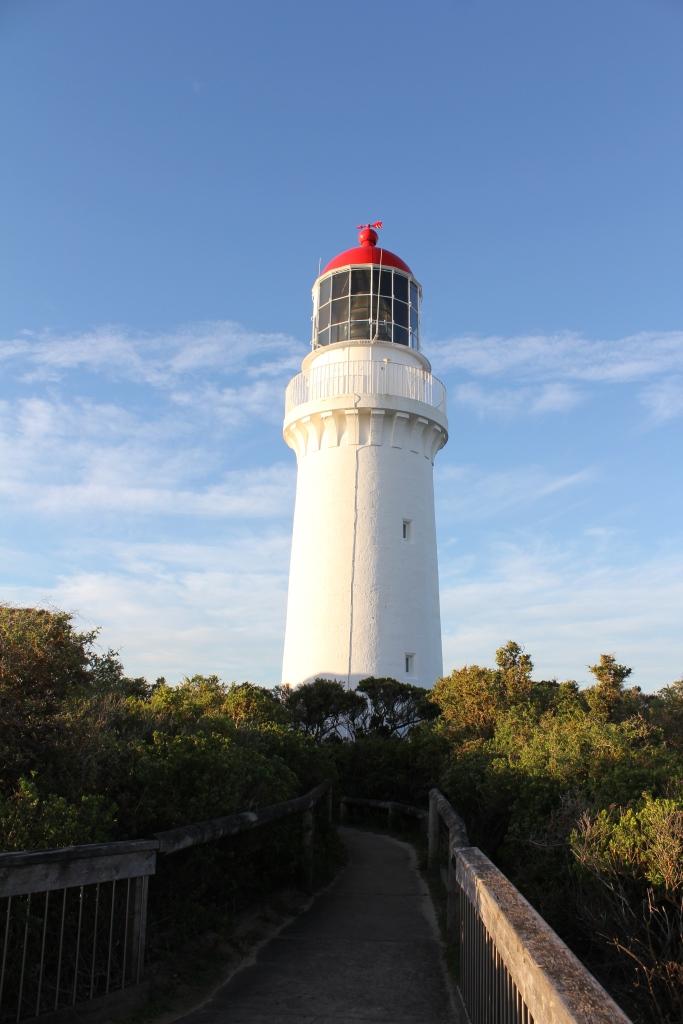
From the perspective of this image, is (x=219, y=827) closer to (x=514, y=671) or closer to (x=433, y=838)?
(x=433, y=838)

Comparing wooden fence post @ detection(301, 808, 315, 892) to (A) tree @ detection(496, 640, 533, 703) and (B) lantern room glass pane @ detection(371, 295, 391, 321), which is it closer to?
(A) tree @ detection(496, 640, 533, 703)

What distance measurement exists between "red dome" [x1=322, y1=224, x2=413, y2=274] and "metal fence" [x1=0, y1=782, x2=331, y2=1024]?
2153cm

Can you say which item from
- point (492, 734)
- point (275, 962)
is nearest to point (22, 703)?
point (275, 962)

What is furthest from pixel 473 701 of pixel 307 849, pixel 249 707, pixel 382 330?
pixel 382 330

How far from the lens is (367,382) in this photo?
78.5 ft

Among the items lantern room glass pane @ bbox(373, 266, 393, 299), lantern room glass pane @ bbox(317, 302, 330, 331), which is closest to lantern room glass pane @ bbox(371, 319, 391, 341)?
lantern room glass pane @ bbox(373, 266, 393, 299)

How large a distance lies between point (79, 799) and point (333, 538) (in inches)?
685

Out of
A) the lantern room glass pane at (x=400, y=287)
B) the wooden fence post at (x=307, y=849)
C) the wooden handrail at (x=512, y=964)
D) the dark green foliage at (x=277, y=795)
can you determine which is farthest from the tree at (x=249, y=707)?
the lantern room glass pane at (x=400, y=287)

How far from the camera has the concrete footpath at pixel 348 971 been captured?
17.7 feet

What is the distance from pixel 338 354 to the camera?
2488 centimetres

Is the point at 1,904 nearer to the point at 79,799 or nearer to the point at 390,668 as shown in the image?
the point at 79,799

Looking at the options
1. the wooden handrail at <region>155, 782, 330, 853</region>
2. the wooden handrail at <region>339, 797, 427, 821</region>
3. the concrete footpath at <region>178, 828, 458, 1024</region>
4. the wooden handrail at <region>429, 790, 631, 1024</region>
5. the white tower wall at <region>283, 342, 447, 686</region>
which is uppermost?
the white tower wall at <region>283, 342, 447, 686</region>

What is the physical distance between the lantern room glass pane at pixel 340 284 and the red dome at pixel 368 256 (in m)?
0.25

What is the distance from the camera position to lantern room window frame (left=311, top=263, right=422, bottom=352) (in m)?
25.1
